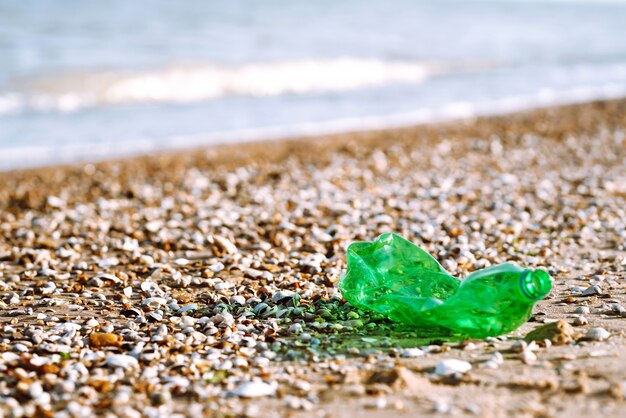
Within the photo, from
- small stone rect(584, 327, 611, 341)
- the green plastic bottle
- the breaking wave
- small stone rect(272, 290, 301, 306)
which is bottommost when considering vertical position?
small stone rect(584, 327, 611, 341)

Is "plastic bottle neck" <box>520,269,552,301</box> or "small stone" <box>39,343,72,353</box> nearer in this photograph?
"plastic bottle neck" <box>520,269,552,301</box>

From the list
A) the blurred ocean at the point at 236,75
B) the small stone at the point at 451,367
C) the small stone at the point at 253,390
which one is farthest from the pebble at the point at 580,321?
the blurred ocean at the point at 236,75

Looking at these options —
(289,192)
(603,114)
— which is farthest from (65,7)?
(289,192)

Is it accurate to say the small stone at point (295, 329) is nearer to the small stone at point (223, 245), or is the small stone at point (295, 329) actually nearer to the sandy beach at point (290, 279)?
the sandy beach at point (290, 279)

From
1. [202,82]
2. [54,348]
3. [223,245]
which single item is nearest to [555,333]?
[54,348]

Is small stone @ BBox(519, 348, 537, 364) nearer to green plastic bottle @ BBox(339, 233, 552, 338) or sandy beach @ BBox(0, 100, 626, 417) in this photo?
sandy beach @ BBox(0, 100, 626, 417)

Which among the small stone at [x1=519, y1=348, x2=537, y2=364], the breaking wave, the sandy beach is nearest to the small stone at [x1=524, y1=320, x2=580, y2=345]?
the sandy beach

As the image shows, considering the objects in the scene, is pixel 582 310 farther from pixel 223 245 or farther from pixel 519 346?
pixel 223 245
